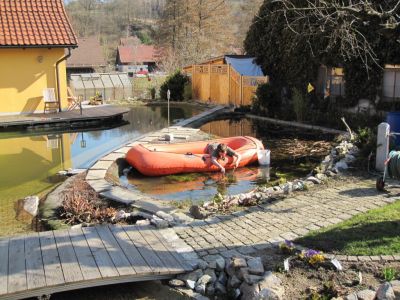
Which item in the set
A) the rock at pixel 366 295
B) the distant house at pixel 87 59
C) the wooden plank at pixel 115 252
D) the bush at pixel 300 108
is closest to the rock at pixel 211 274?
the wooden plank at pixel 115 252

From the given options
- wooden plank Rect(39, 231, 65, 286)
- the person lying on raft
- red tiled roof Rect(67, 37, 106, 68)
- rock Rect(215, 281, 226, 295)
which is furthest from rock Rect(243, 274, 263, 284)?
red tiled roof Rect(67, 37, 106, 68)

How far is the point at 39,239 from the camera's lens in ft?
18.5

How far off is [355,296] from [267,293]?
77 cm

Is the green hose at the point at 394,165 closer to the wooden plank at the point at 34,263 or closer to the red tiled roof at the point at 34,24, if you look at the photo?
the wooden plank at the point at 34,263

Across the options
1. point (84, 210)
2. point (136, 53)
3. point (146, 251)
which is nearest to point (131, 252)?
point (146, 251)

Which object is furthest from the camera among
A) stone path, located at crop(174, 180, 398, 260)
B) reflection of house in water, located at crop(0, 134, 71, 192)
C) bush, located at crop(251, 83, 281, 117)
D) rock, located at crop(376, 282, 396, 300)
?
bush, located at crop(251, 83, 281, 117)

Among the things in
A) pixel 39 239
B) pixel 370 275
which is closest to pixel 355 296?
pixel 370 275

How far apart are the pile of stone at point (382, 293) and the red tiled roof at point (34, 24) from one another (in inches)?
632

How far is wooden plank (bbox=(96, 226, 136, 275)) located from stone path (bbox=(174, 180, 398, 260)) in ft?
2.86

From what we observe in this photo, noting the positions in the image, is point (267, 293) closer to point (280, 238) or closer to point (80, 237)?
point (280, 238)

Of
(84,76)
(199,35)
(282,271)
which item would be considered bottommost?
(282,271)

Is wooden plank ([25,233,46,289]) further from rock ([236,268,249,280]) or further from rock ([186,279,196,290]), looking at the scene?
rock ([236,268,249,280])

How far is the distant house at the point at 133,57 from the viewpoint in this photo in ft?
207

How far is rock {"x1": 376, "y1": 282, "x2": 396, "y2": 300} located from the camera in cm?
397
